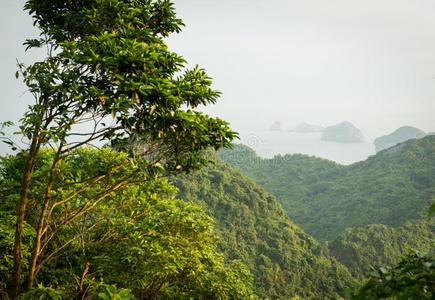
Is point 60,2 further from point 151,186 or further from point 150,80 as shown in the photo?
point 151,186

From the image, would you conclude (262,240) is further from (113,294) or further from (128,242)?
(113,294)

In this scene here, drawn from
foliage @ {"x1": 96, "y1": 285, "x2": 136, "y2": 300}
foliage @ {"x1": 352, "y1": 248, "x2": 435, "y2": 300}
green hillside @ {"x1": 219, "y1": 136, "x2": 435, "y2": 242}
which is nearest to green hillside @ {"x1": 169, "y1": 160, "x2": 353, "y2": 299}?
green hillside @ {"x1": 219, "y1": 136, "x2": 435, "y2": 242}

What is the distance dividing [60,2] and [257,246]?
4019 cm

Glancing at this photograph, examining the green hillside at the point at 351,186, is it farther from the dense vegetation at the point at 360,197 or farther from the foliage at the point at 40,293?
the foliage at the point at 40,293

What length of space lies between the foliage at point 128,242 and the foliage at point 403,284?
9.94 feet

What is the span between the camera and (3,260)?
14.2ft

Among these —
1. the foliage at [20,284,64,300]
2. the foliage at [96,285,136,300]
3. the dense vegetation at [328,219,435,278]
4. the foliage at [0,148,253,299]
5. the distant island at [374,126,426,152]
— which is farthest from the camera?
the distant island at [374,126,426,152]

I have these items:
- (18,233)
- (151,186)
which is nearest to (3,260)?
(18,233)

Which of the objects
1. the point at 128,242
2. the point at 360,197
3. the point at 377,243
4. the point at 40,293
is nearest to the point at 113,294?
the point at 40,293

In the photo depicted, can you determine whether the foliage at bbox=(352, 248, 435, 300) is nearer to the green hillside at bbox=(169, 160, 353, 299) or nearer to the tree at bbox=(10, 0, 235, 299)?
the tree at bbox=(10, 0, 235, 299)

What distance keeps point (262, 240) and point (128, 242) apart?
39.1 metres

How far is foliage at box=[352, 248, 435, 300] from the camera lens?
4.65 feet

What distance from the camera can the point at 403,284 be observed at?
60.1 inches

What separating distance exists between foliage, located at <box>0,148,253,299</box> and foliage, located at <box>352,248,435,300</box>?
3030 millimetres
